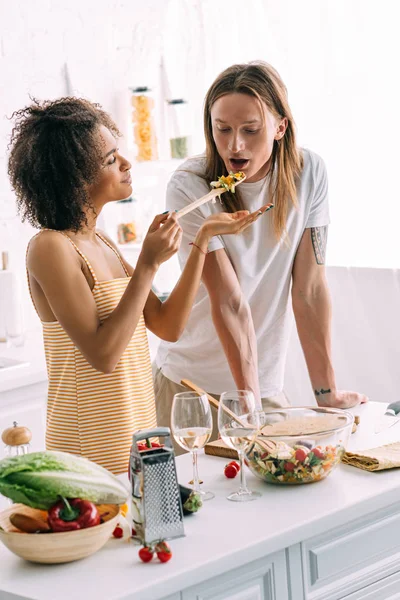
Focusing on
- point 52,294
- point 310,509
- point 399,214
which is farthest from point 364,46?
point 310,509

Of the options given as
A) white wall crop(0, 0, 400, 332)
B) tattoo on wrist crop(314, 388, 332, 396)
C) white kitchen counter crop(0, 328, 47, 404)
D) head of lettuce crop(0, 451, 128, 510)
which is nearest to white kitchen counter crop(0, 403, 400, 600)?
head of lettuce crop(0, 451, 128, 510)

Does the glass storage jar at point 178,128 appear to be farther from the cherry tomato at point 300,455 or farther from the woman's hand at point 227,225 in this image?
the cherry tomato at point 300,455

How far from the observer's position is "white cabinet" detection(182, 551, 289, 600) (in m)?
1.46

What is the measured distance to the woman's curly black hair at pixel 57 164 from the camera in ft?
6.81

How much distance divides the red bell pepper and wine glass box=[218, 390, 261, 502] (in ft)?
1.02

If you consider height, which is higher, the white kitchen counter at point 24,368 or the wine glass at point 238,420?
the wine glass at point 238,420

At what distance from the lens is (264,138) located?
2.30m

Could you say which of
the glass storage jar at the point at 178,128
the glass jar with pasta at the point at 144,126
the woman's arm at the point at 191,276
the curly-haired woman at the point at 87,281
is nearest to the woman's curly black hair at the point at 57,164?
the curly-haired woman at the point at 87,281

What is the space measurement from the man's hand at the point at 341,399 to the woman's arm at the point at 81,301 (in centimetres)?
64

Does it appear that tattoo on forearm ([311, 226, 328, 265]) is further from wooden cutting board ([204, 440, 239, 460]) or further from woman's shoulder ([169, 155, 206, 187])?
wooden cutting board ([204, 440, 239, 460])

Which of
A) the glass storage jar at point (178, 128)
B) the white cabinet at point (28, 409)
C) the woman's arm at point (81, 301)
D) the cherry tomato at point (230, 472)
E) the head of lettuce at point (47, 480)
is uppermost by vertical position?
the glass storage jar at point (178, 128)

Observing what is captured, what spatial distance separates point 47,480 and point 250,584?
15.5 inches

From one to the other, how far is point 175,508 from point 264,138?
3.67ft

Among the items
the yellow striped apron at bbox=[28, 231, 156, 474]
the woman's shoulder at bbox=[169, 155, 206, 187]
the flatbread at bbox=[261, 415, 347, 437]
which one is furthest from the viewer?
the woman's shoulder at bbox=[169, 155, 206, 187]
